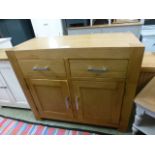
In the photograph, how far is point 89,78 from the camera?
0.91 metres

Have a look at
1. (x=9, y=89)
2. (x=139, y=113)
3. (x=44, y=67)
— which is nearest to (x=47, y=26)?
(x=9, y=89)

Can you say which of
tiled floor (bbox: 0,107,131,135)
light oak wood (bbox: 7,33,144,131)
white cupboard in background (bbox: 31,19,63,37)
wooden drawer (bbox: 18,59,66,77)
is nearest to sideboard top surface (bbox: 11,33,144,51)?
light oak wood (bbox: 7,33,144,131)

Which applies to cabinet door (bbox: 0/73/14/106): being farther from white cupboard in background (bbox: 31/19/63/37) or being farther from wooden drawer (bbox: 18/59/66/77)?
white cupboard in background (bbox: 31/19/63/37)

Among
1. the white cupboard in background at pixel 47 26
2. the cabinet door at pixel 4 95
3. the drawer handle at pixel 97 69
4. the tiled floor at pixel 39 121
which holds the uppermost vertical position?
the white cupboard in background at pixel 47 26

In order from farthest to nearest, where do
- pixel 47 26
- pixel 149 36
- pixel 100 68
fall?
1. pixel 47 26
2. pixel 149 36
3. pixel 100 68

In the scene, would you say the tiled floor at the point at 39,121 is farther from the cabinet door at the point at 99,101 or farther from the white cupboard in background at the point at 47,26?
the white cupboard in background at the point at 47,26

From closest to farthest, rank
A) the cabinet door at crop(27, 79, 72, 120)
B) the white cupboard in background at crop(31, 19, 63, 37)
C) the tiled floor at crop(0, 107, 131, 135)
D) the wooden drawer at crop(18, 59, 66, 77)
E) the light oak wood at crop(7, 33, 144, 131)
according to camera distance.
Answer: the light oak wood at crop(7, 33, 144, 131), the wooden drawer at crop(18, 59, 66, 77), the cabinet door at crop(27, 79, 72, 120), the tiled floor at crop(0, 107, 131, 135), the white cupboard in background at crop(31, 19, 63, 37)

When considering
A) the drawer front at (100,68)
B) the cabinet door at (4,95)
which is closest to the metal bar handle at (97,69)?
the drawer front at (100,68)

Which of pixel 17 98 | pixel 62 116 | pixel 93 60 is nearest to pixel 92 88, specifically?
pixel 93 60

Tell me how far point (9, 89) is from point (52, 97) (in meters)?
0.69

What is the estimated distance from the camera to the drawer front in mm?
802

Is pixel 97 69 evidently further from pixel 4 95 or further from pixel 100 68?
pixel 4 95

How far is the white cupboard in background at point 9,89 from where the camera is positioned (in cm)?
128

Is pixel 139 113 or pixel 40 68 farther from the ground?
pixel 40 68
